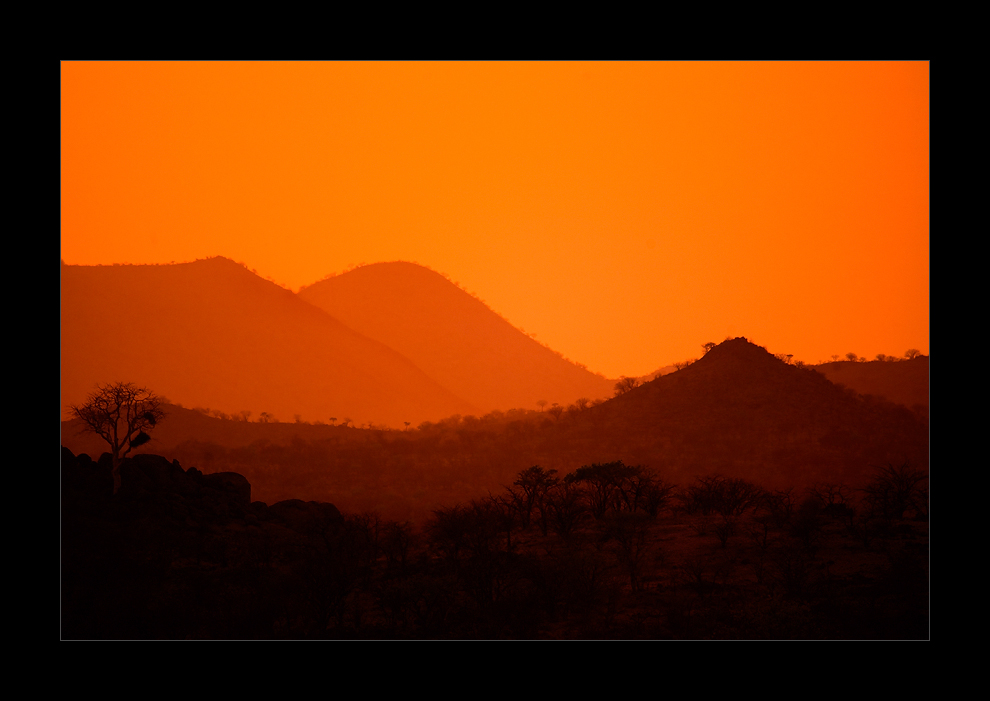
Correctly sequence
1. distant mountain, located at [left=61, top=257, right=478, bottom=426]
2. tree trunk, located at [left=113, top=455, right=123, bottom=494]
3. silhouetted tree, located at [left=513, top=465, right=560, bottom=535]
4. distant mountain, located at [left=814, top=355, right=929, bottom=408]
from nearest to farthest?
tree trunk, located at [left=113, top=455, right=123, bottom=494]
silhouetted tree, located at [left=513, top=465, right=560, bottom=535]
distant mountain, located at [left=814, top=355, right=929, bottom=408]
distant mountain, located at [left=61, top=257, right=478, bottom=426]

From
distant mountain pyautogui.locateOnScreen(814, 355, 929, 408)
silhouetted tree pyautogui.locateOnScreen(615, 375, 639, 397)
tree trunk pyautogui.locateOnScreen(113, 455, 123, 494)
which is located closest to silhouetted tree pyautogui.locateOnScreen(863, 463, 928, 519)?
distant mountain pyautogui.locateOnScreen(814, 355, 929, 408)

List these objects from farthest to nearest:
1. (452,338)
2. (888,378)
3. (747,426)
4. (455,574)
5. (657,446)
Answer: (452,338) < (888,378) < (747,426) < (657,446) < (455,574)

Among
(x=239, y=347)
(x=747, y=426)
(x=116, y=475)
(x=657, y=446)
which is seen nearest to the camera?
(x=116, y=475)

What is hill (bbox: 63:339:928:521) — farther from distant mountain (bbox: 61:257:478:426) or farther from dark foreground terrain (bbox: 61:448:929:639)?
distant mountain (bbox: 61:257:478:426)

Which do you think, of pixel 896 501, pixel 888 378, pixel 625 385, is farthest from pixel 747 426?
pixel 888 378

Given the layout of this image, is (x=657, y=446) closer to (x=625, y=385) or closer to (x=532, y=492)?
(x=532, y=492)

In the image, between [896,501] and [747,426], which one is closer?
[896,501]
